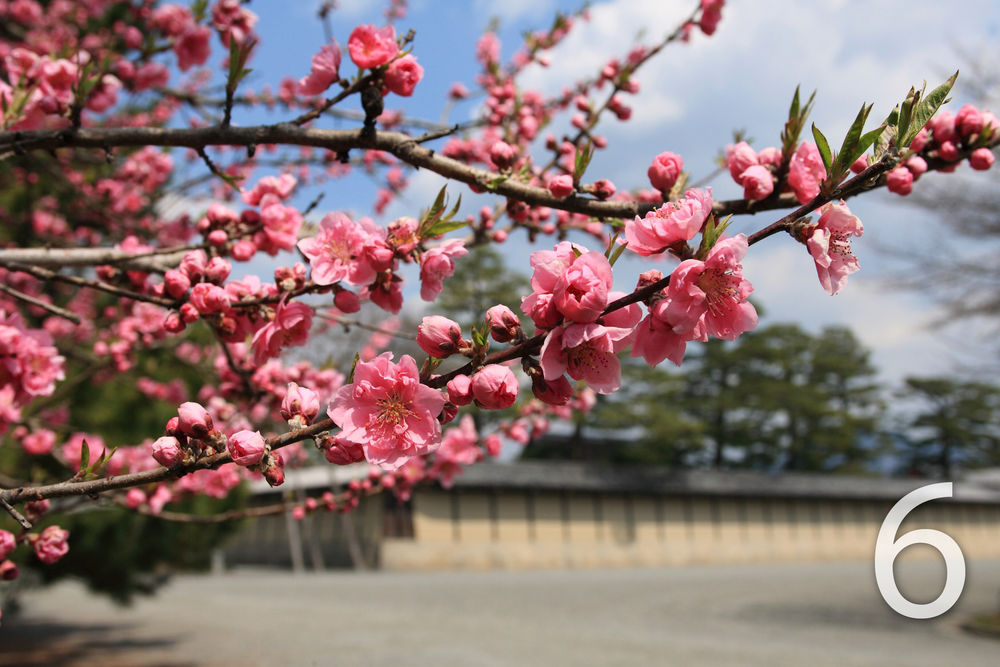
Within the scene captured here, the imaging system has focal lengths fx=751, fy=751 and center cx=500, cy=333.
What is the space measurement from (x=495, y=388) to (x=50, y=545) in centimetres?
147

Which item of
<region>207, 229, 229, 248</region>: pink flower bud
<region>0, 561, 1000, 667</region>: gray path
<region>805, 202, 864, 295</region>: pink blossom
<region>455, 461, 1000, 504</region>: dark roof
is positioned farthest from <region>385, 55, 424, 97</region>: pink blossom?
<region>455, 461, 1000, 504</region>: dark roof

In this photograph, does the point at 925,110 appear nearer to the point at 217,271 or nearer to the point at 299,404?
the point at 299,404

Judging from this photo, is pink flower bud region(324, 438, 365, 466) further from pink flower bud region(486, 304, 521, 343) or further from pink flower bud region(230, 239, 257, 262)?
pink flower bud region(230, 239, 257, 262)

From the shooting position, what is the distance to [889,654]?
754cm

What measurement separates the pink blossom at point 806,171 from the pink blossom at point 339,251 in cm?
82

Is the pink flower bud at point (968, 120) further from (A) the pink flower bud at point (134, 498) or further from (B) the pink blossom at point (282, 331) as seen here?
(A) the pink flower bud at point (134, 498)

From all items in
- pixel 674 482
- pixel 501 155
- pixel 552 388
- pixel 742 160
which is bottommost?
pixel 674 482

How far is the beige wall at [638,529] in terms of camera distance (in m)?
22.1

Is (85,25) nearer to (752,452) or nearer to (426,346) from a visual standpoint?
(426,346)

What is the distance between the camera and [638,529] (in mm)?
25047

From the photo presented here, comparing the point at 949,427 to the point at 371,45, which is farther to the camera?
Result: the point at 949,427

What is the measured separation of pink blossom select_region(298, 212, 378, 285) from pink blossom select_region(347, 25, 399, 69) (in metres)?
0.38

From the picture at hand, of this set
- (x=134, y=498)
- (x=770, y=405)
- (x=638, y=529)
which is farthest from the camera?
(x=770, y=405)

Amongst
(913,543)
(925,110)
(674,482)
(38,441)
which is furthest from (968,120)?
(674,482)
